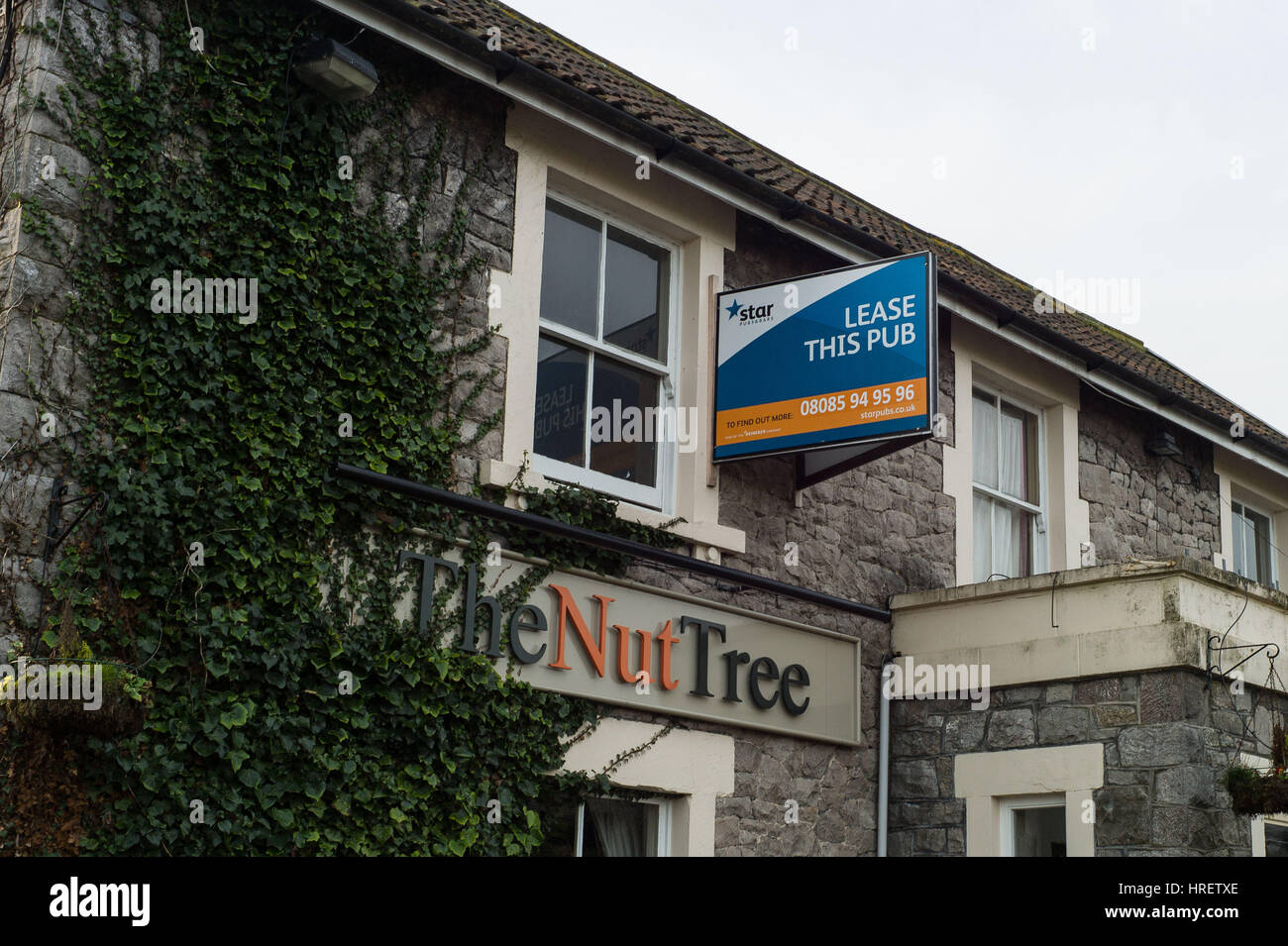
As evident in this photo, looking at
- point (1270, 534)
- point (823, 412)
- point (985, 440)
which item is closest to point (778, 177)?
point (823, 412)

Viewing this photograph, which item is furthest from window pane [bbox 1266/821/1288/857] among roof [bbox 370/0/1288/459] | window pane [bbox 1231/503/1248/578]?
window pane [bbox 1231/503/1248/578]

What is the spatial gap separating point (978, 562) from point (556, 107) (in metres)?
4.53

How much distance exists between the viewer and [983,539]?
10344 millimetres

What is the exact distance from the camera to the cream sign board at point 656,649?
7156 millimetres

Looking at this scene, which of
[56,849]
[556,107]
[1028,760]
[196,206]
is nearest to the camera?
[56,849]

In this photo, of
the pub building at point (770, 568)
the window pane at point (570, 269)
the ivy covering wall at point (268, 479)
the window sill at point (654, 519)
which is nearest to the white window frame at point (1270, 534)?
the pub building at point (770, 568)

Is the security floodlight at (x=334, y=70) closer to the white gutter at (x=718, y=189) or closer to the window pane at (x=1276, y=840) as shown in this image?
the white gutter at (x=718, y=189)

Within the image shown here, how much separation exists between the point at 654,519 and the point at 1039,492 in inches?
153

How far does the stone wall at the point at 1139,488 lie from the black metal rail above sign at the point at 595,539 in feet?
8.51

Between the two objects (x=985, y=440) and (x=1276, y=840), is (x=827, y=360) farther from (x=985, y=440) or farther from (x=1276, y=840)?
(x=1276, y=840)

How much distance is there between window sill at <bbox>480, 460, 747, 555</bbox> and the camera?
7.34 meters

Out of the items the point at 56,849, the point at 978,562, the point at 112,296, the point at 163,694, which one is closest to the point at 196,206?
the point at 112,296

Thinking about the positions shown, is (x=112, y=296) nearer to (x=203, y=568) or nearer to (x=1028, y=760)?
(x=203, y=568)

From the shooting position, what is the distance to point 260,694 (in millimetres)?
6246
